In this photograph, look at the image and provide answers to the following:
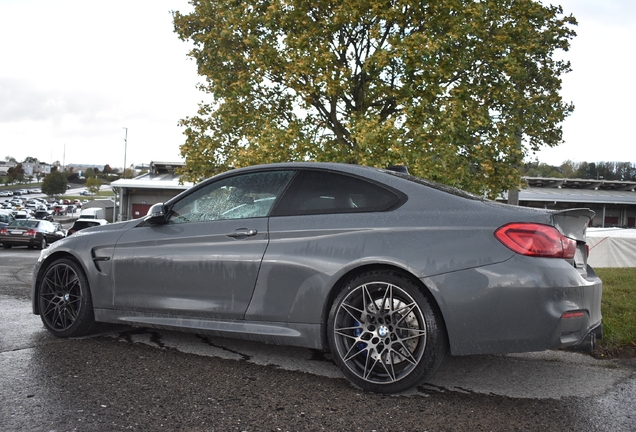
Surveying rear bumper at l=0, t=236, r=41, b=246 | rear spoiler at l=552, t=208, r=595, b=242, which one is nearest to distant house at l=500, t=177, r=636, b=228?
rear bumper at l=0, t=236, r=41, b=246

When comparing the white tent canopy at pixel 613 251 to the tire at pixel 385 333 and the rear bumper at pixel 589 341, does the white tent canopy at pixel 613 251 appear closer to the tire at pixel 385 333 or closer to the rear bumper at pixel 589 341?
the rear bumper at pixel 589 341

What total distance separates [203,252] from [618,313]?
4299mm

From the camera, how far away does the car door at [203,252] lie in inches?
168

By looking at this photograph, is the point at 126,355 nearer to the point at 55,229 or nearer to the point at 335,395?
the point at 335,395

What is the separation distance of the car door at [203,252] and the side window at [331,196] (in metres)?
0.13

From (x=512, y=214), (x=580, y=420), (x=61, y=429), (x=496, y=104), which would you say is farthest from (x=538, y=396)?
(x=496, y=104)

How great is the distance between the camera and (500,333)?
350 centimetres

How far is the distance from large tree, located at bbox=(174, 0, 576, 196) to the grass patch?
19.8ft

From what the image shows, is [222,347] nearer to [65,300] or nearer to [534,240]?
[65,300]

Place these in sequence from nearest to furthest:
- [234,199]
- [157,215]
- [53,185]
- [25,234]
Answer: [234,199], [157,215], [25,234], [53,185]

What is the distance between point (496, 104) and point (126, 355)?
14751 millimetres

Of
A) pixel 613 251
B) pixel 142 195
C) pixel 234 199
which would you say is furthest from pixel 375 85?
pixel 142 195

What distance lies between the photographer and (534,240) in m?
3.55

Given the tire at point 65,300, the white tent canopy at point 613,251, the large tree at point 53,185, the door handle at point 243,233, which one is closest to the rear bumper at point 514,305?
the door handle at point 243,233
